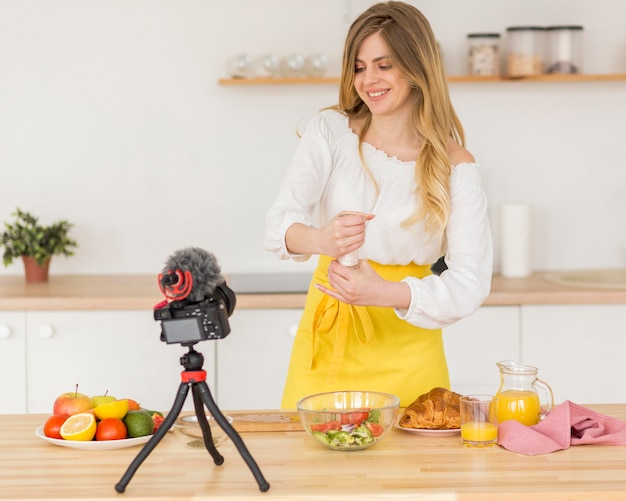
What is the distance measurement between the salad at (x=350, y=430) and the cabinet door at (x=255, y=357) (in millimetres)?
1456

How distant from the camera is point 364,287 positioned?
6.37ft

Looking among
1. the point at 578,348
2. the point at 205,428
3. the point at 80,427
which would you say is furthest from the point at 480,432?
the point at 578,348

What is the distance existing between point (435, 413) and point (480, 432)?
0.41ft

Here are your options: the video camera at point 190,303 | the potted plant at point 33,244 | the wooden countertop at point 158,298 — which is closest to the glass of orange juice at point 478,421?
the video camera at point 190,303

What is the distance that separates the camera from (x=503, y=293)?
125 inches

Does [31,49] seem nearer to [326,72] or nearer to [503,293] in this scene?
[326,72]

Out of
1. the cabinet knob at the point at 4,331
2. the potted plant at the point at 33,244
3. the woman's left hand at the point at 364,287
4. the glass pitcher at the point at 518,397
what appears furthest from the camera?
the potted plant at the point at 33,244

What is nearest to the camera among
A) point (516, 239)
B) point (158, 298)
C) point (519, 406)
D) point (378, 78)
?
point (519, 406)

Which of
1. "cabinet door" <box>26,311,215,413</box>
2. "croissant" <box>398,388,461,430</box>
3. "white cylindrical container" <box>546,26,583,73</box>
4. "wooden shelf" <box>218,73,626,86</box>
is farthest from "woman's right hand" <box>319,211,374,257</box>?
"white cylindrical container" <box>546,26,583,73</box>

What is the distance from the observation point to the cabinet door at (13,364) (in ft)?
10.3

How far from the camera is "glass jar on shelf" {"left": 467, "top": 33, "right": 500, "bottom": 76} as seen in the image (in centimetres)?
352

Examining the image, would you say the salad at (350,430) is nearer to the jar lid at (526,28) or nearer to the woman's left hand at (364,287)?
the woman's left hand at (364,287)

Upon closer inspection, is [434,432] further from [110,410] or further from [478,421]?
[110,410]

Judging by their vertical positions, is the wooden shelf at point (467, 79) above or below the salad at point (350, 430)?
above
